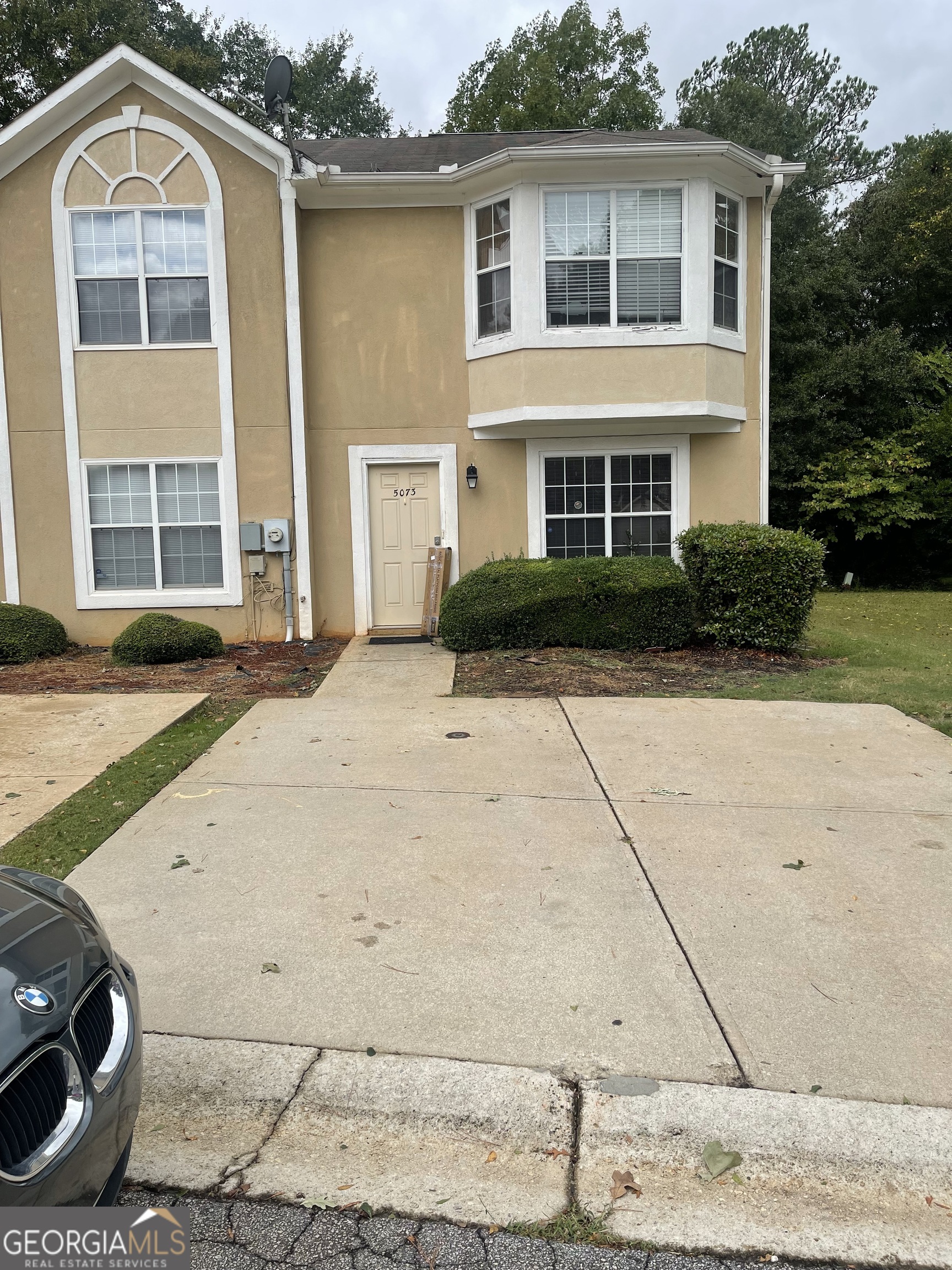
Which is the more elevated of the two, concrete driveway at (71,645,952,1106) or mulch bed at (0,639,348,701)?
mulch bed at (0,639,348,701)

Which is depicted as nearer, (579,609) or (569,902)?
(569,902)

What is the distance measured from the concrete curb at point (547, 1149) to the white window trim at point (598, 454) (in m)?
9.64

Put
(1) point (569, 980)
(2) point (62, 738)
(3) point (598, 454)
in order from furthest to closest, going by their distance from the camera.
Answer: (3) point (598, 454)
(2) point (62, 738)
(1) point (569, 980)

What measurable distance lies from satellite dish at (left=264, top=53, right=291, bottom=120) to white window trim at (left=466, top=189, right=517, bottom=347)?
2.66 metres

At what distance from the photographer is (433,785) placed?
228 inches

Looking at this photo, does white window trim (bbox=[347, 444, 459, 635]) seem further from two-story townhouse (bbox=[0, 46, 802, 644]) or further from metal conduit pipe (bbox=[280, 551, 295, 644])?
metal conduit pipe (bbox=[280, 551, 295, 644])

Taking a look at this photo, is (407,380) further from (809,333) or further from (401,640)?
(809,333)

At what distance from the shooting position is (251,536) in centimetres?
1173

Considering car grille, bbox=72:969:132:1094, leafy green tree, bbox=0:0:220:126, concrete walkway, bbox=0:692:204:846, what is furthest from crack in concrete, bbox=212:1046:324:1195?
leafy green tree, bbox=0:0:220:126

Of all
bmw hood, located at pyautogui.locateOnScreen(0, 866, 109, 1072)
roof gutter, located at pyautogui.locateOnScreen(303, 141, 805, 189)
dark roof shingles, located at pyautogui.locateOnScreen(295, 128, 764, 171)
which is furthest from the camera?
dark roof shingles, located at pyautogui.locateOnScreen(295, 128, 764, 171)

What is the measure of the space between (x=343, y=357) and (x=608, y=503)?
13.1 feet

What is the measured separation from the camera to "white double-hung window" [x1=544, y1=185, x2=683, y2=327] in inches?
451

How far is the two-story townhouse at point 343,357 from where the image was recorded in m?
11.4

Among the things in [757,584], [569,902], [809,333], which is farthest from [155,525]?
[809,333]
